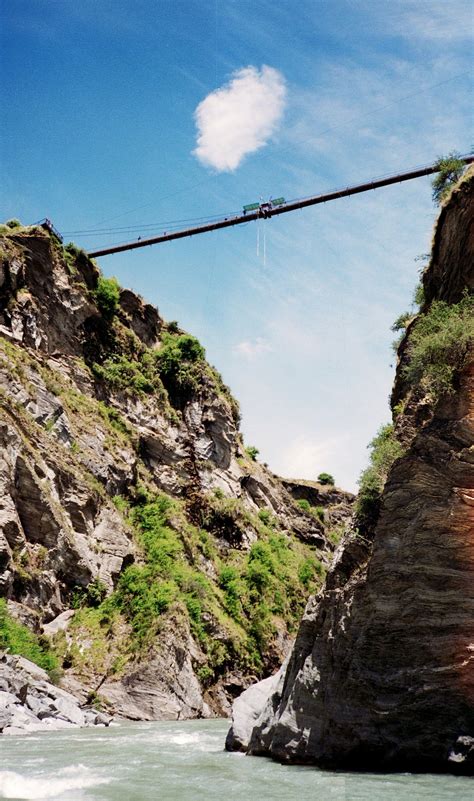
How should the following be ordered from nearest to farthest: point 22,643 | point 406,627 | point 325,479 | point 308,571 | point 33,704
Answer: point 406,627
point 33,704
point 22,643
point 308,571
point 325,479

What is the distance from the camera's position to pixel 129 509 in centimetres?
3934

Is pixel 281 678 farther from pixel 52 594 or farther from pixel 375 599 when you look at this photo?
pixel 52 594

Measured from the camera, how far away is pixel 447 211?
15906 millimetres

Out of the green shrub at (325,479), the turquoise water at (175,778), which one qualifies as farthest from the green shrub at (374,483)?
the green shrub at (325,479)

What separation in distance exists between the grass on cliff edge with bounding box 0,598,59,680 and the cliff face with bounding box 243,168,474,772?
504 inches

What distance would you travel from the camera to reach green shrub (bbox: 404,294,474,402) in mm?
13648

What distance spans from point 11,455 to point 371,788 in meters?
22.4

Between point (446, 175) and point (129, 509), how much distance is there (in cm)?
2816

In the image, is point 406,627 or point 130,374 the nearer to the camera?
point 406,627

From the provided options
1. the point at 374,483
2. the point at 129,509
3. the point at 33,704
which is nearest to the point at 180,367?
the point at 129,509

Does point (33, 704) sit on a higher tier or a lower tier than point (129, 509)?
lower

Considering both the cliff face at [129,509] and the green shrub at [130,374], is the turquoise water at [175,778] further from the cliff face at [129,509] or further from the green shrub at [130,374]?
the green shrub at [130,374]

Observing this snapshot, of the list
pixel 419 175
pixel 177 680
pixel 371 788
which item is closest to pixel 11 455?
pixel 177 680

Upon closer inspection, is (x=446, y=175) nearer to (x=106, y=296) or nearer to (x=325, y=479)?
(x=106, y=296)
